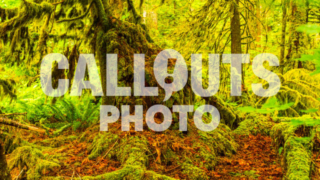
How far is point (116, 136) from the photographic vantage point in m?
4.36

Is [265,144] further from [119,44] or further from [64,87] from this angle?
[64,87]

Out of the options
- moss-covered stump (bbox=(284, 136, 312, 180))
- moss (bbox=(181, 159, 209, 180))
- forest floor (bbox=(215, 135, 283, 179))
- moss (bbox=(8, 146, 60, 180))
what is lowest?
forest floor (bbox=(215, 135, 283, 179))

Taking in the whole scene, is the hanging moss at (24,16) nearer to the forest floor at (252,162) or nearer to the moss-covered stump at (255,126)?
the forest floor at (252,162)

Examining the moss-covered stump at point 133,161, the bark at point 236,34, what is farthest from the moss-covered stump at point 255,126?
the moss-covered stump at point 133,161

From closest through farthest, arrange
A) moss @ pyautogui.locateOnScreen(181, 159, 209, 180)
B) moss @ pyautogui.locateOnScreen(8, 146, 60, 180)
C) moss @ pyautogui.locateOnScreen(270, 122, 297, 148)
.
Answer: moss @ pyautogui.locateOnScreen(8, 146, 60, 180), moss @ pyautogui.locateOnScreen(181, 159, 209, 180), moss @ pyautogui.locateOnScreen(270, 122, 297, 148)

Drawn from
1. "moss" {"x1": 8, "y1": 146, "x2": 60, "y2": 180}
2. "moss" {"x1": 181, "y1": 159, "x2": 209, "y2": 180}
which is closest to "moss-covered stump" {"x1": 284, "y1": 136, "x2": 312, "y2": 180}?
"moss" {"x1": 181, "y1": 159, "x2": 209, "y2": 180}

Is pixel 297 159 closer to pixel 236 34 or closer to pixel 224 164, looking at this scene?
pixel 224 164

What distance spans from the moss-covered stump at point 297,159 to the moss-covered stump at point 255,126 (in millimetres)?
1778

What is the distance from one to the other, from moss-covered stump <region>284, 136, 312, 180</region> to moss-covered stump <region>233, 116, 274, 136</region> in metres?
1.78

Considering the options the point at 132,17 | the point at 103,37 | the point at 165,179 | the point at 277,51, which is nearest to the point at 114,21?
the point at 103,37

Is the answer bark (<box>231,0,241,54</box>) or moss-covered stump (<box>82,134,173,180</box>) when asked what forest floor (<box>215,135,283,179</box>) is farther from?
bark (<box>231,0,241,54</box>)

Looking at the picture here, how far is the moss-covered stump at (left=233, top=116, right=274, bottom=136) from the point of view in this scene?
6.33 m

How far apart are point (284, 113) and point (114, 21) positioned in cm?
519

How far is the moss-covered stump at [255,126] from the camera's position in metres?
6.33
